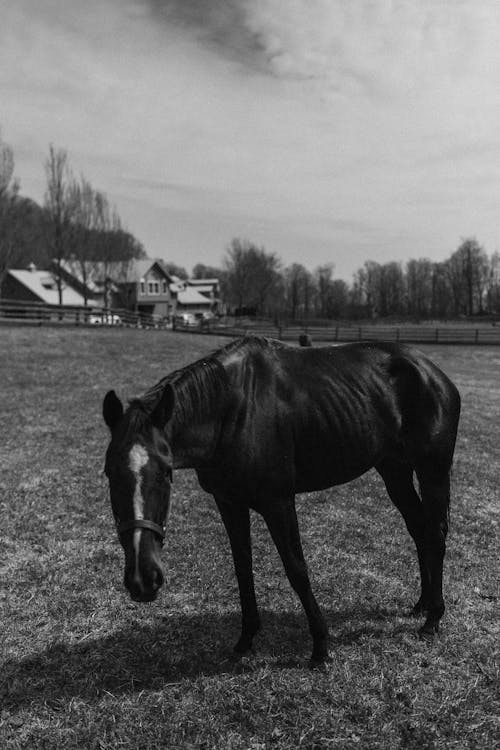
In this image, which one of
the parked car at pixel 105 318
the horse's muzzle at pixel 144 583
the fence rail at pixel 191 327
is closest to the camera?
the horse's muzzle at pixel 144 583

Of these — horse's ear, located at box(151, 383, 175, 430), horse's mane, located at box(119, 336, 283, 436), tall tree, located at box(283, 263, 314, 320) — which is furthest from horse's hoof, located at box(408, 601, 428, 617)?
tall tree, located at box(283, 263, 314, 320)

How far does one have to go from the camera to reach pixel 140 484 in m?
2.73

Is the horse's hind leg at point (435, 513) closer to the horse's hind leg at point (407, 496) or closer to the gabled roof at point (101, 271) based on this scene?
the horse's hind leg at point (407, 496)

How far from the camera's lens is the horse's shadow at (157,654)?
3.41 metres

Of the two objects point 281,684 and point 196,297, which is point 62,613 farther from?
point 196,297

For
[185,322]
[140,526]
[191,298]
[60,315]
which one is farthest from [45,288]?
[140,526]

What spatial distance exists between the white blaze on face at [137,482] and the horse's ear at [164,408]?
0.18 metres

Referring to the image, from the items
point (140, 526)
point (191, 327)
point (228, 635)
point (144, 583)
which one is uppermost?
point (191, 327)

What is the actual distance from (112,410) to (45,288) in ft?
181

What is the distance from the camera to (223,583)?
189 inches

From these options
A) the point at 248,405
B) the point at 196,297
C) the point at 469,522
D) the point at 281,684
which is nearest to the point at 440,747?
the point at 281,684

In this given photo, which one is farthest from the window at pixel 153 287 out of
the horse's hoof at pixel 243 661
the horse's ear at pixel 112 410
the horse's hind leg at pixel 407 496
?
the horse's ear at pixel 112 410

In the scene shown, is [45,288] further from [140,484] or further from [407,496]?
[140,484]

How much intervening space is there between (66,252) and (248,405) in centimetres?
3838
